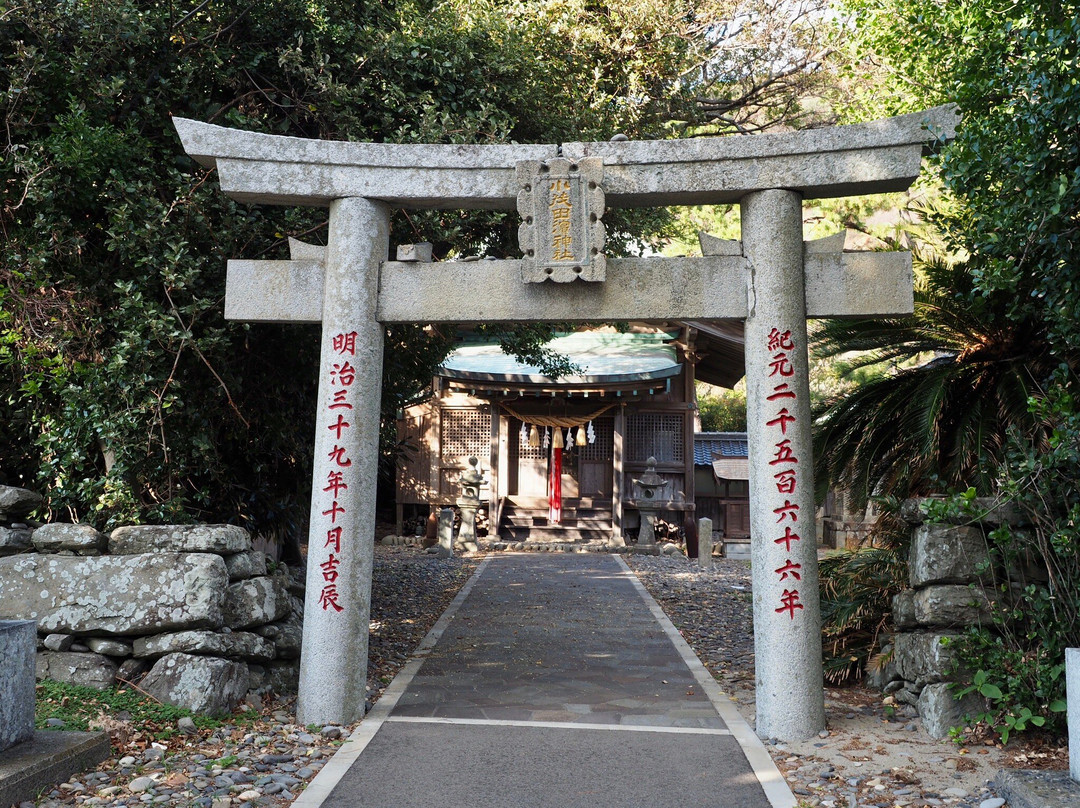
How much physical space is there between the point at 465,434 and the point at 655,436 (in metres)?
4.60

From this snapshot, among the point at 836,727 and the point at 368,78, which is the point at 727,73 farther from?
the point at 836,727

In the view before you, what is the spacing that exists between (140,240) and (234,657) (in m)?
3.44

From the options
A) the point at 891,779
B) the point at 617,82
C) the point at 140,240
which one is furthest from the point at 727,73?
the point at 891,779

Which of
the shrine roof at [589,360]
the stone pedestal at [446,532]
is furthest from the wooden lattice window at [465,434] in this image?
the stone pedestal at [446,532]

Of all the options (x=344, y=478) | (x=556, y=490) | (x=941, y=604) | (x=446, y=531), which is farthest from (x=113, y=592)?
(x=556, y=490)

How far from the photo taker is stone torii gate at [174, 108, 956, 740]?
5.98 metres

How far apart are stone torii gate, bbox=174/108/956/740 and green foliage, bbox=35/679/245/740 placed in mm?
915

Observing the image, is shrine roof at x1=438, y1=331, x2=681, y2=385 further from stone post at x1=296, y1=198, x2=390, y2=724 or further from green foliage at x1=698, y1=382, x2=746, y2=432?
green foliage at x1=698, y1=382, x2=746, y2=432

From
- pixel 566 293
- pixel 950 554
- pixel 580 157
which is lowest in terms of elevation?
pixel 950 554

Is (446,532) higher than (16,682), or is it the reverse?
(446,532)

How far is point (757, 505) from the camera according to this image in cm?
606

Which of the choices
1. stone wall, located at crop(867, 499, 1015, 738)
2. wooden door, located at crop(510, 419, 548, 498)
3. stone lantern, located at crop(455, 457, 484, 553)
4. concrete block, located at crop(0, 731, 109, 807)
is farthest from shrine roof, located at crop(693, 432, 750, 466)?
concrete block, located at crop(0, 731, 109, 807)

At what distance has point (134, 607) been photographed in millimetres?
6074

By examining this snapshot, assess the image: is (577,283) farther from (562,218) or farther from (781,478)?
(781,478)
